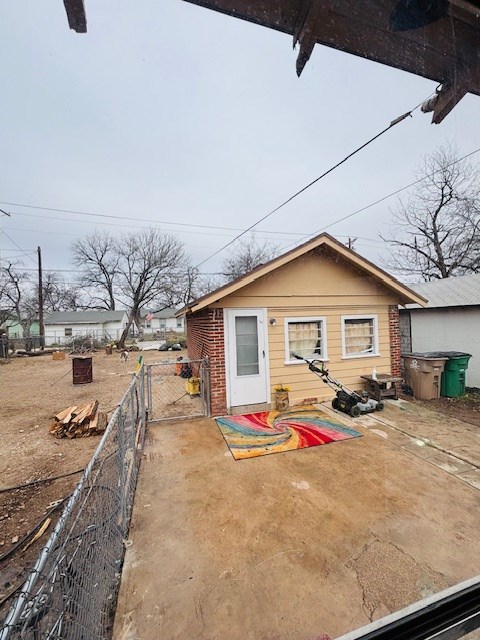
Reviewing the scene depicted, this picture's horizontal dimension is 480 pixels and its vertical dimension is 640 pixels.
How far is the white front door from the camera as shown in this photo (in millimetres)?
6281

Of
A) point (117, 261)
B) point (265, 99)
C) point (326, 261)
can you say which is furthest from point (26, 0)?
point (117, 261)

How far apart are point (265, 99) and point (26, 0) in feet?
3.42

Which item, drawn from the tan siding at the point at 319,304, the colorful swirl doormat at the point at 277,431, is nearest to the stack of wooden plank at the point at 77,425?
the colorful swirl doormat at the point at 277,431

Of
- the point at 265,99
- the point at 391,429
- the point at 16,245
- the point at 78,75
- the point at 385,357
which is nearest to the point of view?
the point at 78,75

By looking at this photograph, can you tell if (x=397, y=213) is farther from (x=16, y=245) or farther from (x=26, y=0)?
(x=16, y=245)

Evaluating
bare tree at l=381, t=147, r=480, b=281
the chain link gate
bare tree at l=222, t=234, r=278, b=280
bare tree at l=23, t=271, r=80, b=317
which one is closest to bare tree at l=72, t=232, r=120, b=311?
bare tree at l=23, t=271, r=80, b=317

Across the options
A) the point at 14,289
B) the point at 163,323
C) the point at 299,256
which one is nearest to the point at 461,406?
the point at 299,256

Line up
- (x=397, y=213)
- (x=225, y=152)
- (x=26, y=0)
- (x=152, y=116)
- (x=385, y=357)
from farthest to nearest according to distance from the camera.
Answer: (x=397, y=213), (x=385, y=357), (x=225, y=152), (x=152, y=116), (x=26, y=0)

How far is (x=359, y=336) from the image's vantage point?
743 centimetres

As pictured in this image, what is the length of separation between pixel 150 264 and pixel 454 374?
84.8ft

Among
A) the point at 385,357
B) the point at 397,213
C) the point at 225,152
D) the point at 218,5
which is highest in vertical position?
the point at 397,213

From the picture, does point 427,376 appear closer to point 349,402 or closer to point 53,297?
point 349,402

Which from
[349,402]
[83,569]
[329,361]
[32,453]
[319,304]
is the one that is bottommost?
[32,453]

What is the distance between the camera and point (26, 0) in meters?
0.77
